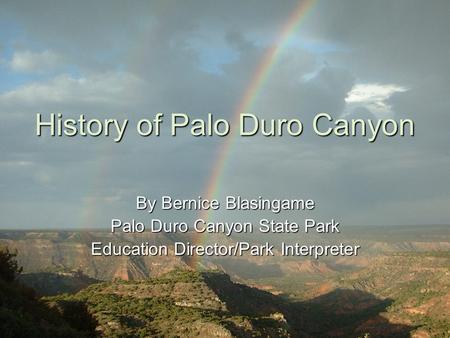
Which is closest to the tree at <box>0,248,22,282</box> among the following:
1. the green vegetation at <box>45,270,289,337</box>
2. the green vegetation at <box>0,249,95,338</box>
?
the green vegetation at <box>0,249,95,338</box>

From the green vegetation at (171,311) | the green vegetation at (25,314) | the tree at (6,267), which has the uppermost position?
the tree at (6,267)

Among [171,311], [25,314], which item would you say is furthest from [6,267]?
[171,311]

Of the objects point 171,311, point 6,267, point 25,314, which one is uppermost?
point 6,267

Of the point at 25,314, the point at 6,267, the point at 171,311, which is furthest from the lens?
the point at 171,311

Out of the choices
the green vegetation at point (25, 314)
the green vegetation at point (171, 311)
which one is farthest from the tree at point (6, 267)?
the green vegetation at point (171, 311)

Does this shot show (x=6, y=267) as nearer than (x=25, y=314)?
No

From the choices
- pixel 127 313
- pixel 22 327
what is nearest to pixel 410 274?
pixel 127 313

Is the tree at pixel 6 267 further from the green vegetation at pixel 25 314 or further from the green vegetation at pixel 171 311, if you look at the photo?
the green vegetation at pixel 171 311

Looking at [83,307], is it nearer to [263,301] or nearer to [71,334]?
[71,334]

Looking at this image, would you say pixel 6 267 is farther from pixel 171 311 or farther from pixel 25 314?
pixel 171 311

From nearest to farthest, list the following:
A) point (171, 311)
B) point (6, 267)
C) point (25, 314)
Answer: point (25, 314) < point (6, 267) < point (171, 311)

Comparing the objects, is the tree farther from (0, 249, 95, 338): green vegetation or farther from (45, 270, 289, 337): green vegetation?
(45, 270, 289, 337): green vegetation

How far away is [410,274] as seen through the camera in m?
178

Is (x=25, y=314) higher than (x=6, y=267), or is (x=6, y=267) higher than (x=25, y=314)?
(x=6, y=267)
